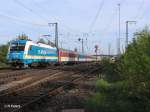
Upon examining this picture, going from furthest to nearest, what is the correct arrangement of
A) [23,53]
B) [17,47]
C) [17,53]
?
1. [17,47]
2. [17,53]
3. [23,53]

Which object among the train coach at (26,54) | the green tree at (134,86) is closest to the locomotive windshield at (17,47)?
the train coach at (26,54)

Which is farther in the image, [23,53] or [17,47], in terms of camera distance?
[17,47]

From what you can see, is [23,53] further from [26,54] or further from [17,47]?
[17,47]

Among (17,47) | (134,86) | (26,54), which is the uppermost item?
(17,47)

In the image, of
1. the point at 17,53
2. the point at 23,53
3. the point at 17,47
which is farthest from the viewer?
the point at 17,47

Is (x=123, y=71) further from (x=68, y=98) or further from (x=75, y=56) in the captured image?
(x=75, y=56)

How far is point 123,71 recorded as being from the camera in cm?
1018

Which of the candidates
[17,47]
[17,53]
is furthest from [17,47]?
[17,53]

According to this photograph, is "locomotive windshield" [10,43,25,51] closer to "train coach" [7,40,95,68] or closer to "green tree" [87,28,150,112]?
"train coach" [7,40,95,68]

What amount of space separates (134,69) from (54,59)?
4845 centimetres

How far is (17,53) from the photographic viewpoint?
41188mm

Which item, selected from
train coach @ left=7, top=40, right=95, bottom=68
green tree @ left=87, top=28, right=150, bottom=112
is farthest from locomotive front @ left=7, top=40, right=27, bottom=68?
green tree @ left=87, top=28, right=150, bottom=112

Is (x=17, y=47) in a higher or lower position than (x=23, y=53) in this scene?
higher

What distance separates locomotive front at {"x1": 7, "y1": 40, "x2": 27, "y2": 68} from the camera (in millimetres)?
40812
